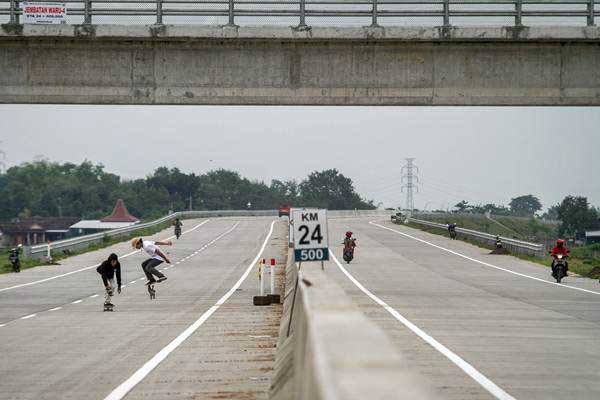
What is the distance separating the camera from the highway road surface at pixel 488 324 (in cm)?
1300

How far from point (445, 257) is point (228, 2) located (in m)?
29.2

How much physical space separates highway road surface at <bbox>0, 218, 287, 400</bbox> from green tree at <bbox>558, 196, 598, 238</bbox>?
152 metres

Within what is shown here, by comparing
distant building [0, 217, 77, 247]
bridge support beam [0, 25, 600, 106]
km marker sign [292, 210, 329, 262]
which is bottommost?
distant building [0, 217, 77, 247]

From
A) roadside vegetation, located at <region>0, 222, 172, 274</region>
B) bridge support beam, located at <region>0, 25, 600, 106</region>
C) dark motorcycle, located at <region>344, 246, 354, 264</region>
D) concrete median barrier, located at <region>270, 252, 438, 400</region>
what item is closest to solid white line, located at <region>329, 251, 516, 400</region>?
concrete median barrier, located at <region>270, 252, 438, 400</region>

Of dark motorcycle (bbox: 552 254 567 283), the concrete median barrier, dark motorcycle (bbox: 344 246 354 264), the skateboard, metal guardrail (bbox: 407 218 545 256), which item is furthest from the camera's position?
metal guardrail (bbox: 407 218 545 256)

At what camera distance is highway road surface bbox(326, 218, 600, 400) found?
1300 centimetres

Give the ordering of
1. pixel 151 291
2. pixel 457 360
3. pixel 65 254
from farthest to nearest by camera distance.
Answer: pixel 65 254 < pixel 151 291 < pixel 457 360

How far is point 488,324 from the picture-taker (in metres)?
21.0

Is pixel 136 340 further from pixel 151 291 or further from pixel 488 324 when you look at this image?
pixel 151 291

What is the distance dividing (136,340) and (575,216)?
17482 cm

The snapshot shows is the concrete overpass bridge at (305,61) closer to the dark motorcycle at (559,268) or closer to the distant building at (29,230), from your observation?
the dark motorcycle at (559,268)

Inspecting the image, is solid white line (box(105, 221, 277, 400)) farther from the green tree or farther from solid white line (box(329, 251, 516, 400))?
the green tree

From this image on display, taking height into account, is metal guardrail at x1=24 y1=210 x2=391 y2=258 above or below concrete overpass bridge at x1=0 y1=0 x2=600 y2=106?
below

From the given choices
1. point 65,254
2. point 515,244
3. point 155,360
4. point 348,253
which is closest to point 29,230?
point 65,254
